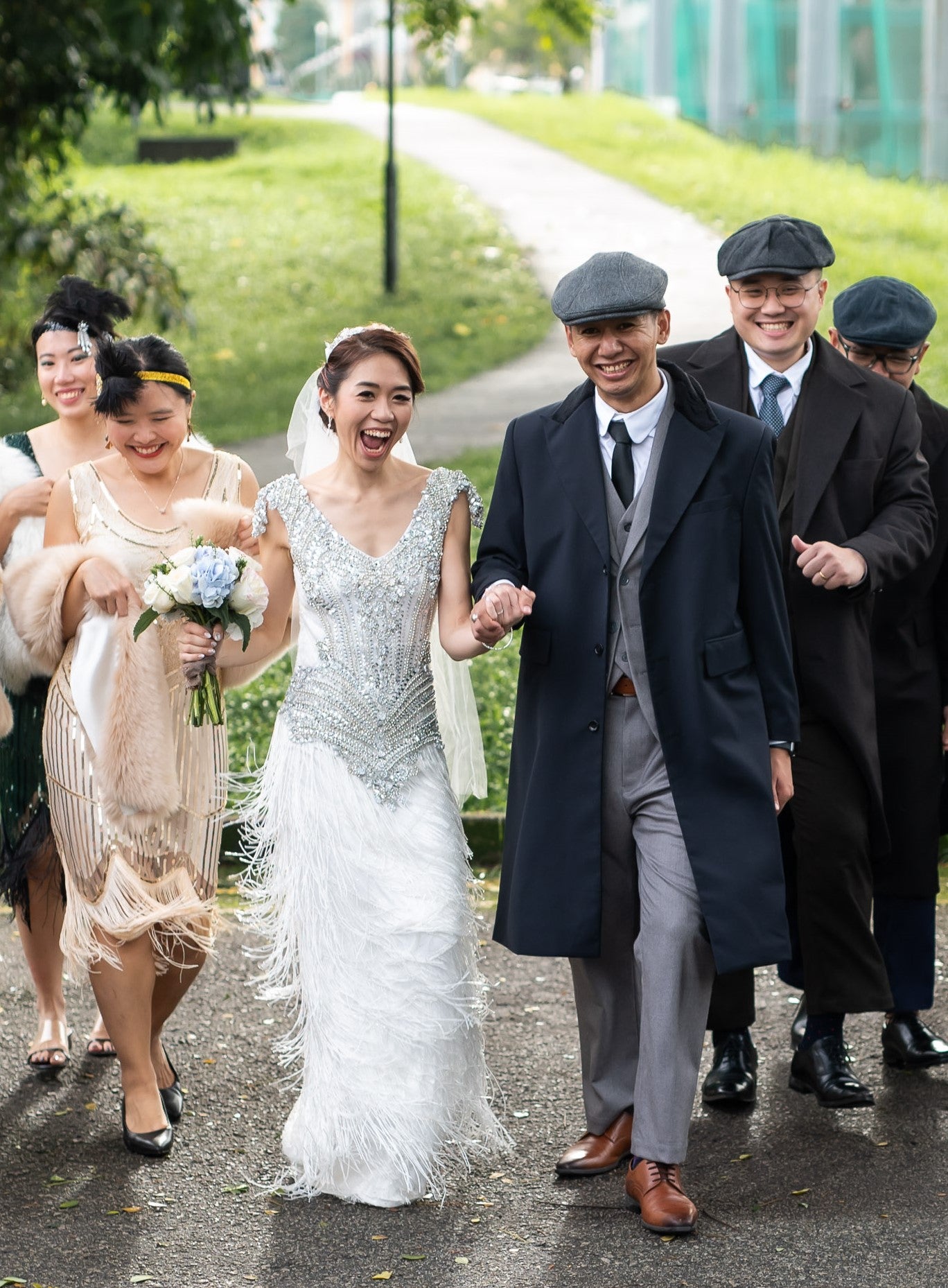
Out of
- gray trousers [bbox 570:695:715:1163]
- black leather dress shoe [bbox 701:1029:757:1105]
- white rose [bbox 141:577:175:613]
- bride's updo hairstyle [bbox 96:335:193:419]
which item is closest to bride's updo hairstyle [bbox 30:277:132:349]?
bride's updo hairstyle [bbox 96:335:193:419]

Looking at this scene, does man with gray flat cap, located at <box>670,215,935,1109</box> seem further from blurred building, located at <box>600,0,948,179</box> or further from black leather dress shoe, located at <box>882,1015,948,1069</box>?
blurred building, located at <box>600,0,948,179</box>

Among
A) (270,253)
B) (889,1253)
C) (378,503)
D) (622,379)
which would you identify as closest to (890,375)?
(622,379)

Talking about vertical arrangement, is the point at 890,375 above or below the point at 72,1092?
above

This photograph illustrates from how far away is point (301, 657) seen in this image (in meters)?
4.78

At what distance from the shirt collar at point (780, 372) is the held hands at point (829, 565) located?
2.09ft

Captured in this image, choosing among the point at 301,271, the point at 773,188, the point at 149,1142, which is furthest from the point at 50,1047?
the point at 773,188

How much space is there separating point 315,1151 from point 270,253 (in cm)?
2138

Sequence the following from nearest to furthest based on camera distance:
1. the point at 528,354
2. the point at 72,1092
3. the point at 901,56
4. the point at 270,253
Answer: the point at 72,1092
the point at 528,354
the point at 270,253
the point at 901,56

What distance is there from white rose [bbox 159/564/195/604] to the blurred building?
75.1 ft

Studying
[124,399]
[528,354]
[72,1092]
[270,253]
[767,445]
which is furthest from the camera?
[270,253]

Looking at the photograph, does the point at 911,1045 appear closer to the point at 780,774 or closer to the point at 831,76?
the point at 780,774

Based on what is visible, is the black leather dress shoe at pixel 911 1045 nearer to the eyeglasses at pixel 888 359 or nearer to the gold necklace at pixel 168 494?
the eyeglasses at pixel 888 359

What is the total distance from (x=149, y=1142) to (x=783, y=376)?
2831mm

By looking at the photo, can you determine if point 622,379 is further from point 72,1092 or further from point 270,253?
point 270,253
